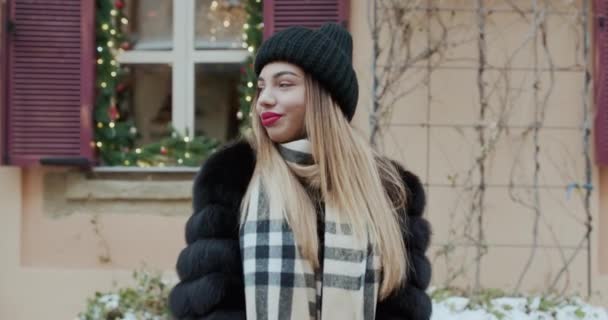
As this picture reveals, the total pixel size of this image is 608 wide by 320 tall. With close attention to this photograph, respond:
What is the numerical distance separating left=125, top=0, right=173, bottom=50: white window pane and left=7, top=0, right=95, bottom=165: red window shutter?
0.34m

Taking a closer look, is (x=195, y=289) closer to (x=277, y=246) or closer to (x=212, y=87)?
(x=277, y=246)

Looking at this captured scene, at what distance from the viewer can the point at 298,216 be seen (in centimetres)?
228

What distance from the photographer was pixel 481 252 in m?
4.68

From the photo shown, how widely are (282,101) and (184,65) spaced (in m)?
2.79

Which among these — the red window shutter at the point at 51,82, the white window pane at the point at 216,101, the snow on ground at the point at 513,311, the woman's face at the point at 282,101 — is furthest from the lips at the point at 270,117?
the white window pane at the point at 216,101

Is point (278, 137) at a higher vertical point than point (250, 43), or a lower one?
lower

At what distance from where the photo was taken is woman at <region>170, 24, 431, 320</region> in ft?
7.40

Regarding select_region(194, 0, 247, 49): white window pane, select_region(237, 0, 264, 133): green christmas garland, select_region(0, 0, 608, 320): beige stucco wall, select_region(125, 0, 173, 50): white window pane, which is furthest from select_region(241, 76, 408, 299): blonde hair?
select_region(125, 0, 173, 50): white window pane

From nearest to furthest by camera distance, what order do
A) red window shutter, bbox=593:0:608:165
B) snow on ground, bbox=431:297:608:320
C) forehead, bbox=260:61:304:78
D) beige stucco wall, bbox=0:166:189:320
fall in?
forehead, bbox=260:61:304:78 → snow on ground, bbox=431:297:608:320 → red window shutter, bbox=593:0:608:165 → beige stucco wall, bbox=0:166:189:320

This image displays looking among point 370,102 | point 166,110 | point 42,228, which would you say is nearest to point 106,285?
point 42,228

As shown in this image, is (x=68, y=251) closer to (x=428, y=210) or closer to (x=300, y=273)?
(x=428, y=210)

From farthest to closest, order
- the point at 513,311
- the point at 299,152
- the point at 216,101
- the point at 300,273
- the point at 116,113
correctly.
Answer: the point at 216,101, the point at 116,113, the point at 513,311, the point at 299,152, the point at 300,273

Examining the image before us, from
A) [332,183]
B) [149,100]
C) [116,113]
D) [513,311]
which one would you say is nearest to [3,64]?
[116,113]

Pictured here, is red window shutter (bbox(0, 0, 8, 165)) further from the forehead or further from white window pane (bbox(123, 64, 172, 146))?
the forehead
